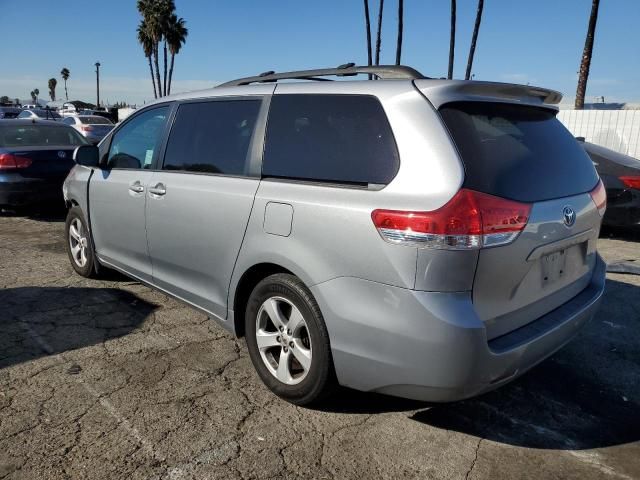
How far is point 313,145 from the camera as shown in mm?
2830

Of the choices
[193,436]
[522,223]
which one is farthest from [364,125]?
[193,436]

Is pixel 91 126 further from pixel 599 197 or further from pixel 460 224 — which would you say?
pixel 460 224

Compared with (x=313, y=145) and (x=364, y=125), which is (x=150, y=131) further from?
(x=364, y=125)

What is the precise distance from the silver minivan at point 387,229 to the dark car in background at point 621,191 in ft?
14.1

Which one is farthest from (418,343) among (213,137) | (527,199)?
(213,137)

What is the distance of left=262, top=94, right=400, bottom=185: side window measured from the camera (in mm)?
2506

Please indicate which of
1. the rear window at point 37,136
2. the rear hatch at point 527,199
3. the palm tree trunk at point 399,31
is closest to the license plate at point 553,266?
the rear hatch at point 527,199

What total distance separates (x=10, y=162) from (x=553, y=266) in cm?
744

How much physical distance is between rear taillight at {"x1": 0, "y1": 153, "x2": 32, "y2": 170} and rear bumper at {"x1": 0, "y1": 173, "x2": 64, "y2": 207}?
0.36ft

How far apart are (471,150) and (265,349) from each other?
1.58m

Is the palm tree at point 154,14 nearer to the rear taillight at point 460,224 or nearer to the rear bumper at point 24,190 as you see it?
the rear bumper at point 24,190

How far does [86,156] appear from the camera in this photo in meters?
4.49

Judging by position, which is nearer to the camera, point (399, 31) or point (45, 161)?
point (45, 161)

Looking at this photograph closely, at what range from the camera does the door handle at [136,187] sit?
12.8ft
